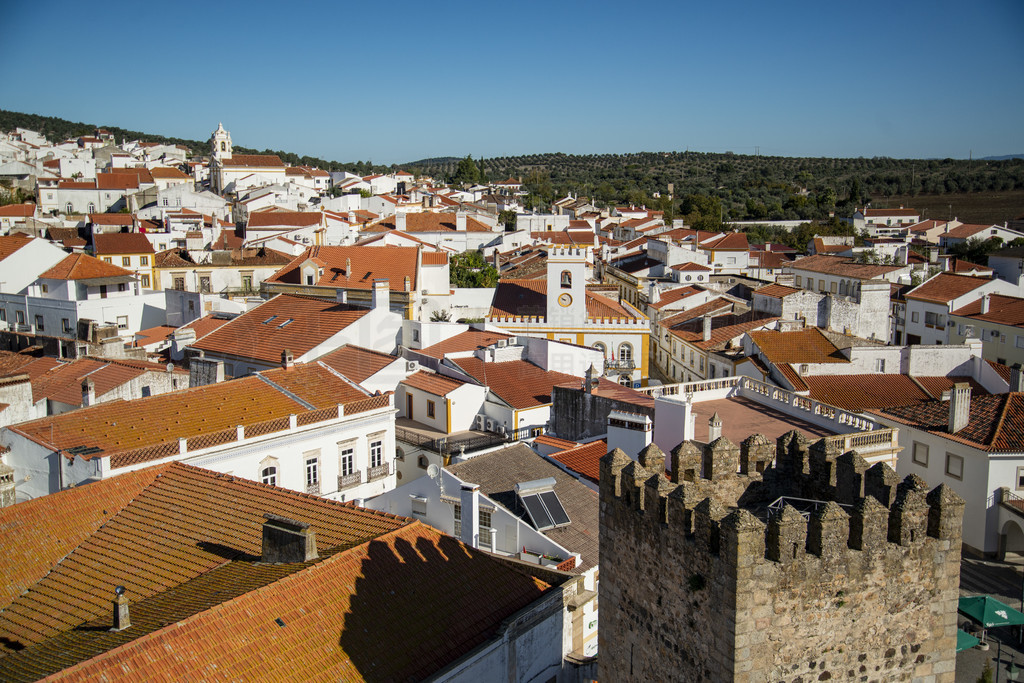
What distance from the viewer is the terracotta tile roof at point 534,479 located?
1590cm

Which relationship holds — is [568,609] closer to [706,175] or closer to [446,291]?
[446,291]

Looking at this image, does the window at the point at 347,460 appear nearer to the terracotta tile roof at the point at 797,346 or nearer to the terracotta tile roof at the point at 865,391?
the terracotta tile roof at the point at 865,391

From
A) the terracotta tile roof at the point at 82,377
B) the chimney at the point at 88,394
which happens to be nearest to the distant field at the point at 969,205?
the terracotta tile roof at the point at 82,377

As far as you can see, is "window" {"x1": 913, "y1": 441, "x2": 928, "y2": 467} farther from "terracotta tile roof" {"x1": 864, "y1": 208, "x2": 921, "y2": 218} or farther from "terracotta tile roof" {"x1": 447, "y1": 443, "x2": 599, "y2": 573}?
"terracotta tile roof" {"x1": 864, "y1": 208, "x2": 921, "y2": 218}

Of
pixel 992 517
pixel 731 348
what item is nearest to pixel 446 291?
pixel 731 348

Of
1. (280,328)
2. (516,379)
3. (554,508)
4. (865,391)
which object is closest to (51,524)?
(554,508)

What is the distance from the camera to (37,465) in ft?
A: 56.5

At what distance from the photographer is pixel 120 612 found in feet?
34.6

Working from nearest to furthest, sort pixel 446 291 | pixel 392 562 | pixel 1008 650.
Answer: pixel 392 562, pixel 1008 650, pixel 446 291

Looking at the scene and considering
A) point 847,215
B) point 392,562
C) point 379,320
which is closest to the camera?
point 392,562

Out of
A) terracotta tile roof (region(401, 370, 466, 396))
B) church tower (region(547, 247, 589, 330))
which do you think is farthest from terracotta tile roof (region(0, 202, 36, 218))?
terracotta tile roof (region(401, 370, 466, 396))

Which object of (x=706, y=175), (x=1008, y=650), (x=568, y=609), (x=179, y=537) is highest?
(x=706, y=175)

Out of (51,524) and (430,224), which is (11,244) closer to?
(51,524)

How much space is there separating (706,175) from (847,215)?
57.6m
